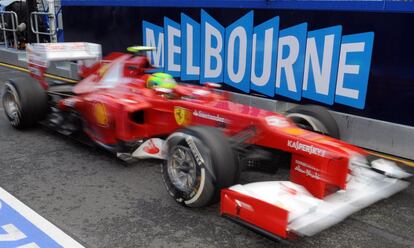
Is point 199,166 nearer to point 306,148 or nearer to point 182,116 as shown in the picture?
point 306,148

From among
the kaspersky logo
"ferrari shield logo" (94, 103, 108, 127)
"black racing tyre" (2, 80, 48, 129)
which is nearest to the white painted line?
"ferrari shield logo" (94, 103, 108, 127)

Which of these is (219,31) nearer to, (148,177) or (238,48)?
(238,48)

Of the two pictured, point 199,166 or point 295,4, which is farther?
point 295,4

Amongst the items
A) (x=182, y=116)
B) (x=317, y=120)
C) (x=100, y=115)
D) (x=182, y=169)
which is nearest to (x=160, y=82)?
(x=182, y=116)

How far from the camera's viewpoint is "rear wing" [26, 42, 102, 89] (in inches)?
219

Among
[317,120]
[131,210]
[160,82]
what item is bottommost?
[131,210]

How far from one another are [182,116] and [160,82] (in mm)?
609

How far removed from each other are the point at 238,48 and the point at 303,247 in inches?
163

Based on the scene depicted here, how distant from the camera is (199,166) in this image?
3281 mm

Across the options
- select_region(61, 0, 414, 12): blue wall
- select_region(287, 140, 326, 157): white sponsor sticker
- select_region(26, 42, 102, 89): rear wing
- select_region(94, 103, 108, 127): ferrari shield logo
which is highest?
select_region(61, 0, 414, 12): blue wall

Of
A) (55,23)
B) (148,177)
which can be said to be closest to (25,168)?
(148,177)

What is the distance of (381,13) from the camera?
5027 mm

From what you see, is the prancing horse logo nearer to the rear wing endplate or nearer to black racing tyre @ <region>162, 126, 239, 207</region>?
black racing tyre @ <region>162, 126, 239, 207</region>

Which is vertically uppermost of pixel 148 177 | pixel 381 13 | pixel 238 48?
pixel 381 13
